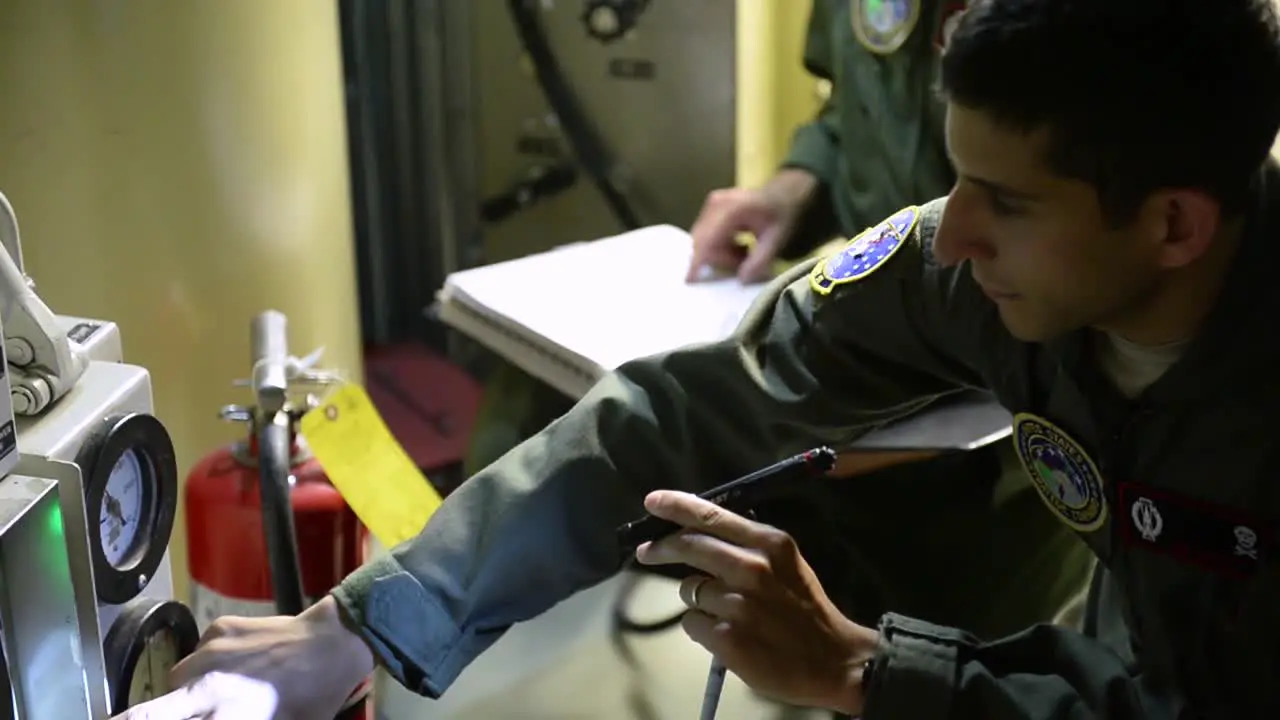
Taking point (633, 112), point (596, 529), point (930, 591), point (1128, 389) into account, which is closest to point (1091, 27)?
point (1128, 389)

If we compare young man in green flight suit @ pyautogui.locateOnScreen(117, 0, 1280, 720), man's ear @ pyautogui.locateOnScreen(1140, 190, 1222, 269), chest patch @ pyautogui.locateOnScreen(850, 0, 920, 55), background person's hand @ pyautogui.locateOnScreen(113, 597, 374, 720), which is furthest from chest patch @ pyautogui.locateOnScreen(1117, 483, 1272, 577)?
chest patch @ pyautogui.locateOnScreen(850, 0, 920, 55)

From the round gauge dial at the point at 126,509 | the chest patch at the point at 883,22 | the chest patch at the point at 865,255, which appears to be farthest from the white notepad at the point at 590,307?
the round gauge dial at the point at 126,509

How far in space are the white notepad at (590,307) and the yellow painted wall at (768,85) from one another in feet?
1.16

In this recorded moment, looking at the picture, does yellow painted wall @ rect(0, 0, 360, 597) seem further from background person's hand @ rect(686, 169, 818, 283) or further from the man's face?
the man's face

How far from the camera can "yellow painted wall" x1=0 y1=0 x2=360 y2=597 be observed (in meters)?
0.77

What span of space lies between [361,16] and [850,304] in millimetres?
677

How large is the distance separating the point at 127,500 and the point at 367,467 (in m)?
0.22

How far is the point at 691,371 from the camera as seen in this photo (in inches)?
28.7

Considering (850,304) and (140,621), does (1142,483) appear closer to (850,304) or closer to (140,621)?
(850,304)

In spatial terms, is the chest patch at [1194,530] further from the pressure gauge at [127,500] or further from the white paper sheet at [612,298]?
the pressure gauge at [127,500]

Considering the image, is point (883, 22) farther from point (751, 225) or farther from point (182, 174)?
point (182, 174)

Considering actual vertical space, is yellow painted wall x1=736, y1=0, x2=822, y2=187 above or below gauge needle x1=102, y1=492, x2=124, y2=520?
above

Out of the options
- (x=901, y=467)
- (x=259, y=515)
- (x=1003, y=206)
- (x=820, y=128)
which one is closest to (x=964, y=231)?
(x=1003, y=206)

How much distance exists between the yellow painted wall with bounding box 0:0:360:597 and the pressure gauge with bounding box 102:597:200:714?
24 centimetres
